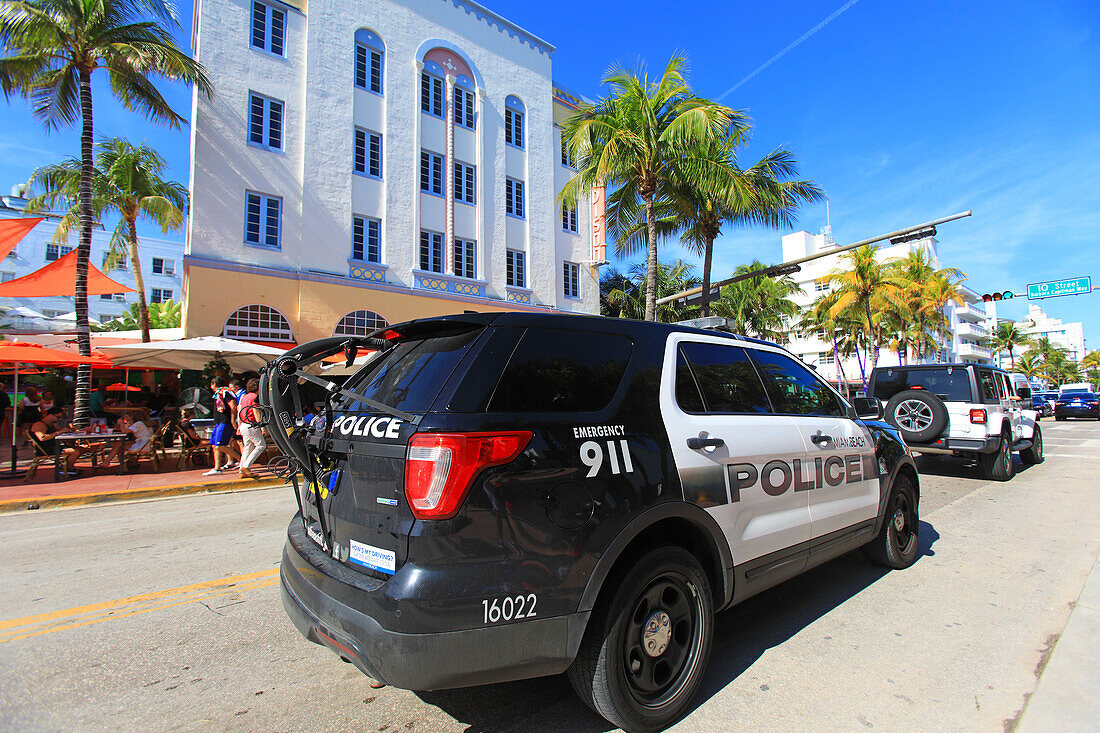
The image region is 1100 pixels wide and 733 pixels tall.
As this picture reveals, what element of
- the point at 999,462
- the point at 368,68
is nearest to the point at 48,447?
the point at 368,68

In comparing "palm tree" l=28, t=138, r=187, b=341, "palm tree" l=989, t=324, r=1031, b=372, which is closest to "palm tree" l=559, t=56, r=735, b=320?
"palm tree" l=28, t=138, r=187, b=341

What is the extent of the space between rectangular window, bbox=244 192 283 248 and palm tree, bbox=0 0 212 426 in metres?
3.55

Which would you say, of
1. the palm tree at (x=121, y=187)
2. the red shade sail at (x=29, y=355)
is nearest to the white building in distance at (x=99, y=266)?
the palm tree at (x=121, y=187)

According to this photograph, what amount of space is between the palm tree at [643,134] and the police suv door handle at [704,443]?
42.0ft

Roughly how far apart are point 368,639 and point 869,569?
4331mm

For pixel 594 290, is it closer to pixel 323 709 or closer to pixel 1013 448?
pixel 1013 448

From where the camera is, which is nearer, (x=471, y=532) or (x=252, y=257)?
(x=471, y=532)

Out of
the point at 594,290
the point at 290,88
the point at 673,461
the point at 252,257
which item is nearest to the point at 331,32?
the point at 290,88

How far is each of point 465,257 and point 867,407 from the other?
59.6 feet

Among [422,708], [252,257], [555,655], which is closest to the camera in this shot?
[555,655]

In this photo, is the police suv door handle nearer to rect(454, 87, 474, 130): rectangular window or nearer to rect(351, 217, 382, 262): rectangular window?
rect(351, 217, 382, 262): rectangular window

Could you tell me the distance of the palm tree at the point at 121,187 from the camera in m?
19.8

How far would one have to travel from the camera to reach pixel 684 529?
2.79m

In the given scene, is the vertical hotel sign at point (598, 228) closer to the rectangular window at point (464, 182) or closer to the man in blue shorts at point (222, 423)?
the rectangular window at point (464, 182)
